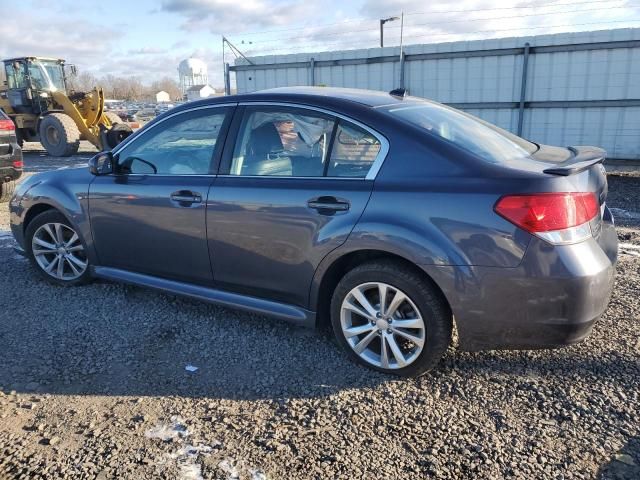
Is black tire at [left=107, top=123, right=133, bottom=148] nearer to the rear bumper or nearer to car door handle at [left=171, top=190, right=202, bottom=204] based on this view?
car door handle at [left=171, top=190, right=202, bottom=204]

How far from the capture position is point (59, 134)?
1532 centimetres

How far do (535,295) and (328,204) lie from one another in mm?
1226

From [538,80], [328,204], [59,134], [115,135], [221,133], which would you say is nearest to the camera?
[328,204]

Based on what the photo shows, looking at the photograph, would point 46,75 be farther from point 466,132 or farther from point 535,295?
point 535,295

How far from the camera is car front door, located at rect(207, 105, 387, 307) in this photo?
3.13 meters

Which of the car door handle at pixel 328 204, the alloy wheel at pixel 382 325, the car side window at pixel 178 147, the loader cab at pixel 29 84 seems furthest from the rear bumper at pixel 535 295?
the loader cab at pixel 29 84

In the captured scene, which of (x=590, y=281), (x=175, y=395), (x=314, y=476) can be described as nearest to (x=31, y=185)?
Answer: (x=175, y=395)

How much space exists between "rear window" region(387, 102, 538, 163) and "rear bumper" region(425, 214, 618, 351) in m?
0.64

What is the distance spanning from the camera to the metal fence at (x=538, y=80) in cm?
1128

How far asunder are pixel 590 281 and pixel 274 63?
14.0m

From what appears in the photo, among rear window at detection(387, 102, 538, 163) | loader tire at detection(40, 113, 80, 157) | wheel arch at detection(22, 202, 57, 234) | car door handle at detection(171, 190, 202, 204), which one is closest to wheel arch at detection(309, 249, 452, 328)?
rear window at detection(387, 102, 538, 163)

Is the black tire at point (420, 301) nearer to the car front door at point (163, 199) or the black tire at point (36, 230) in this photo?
the car front door at point (163, 199)

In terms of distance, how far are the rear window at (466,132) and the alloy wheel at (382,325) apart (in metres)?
0.94

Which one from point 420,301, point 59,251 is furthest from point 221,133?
point 59,251
